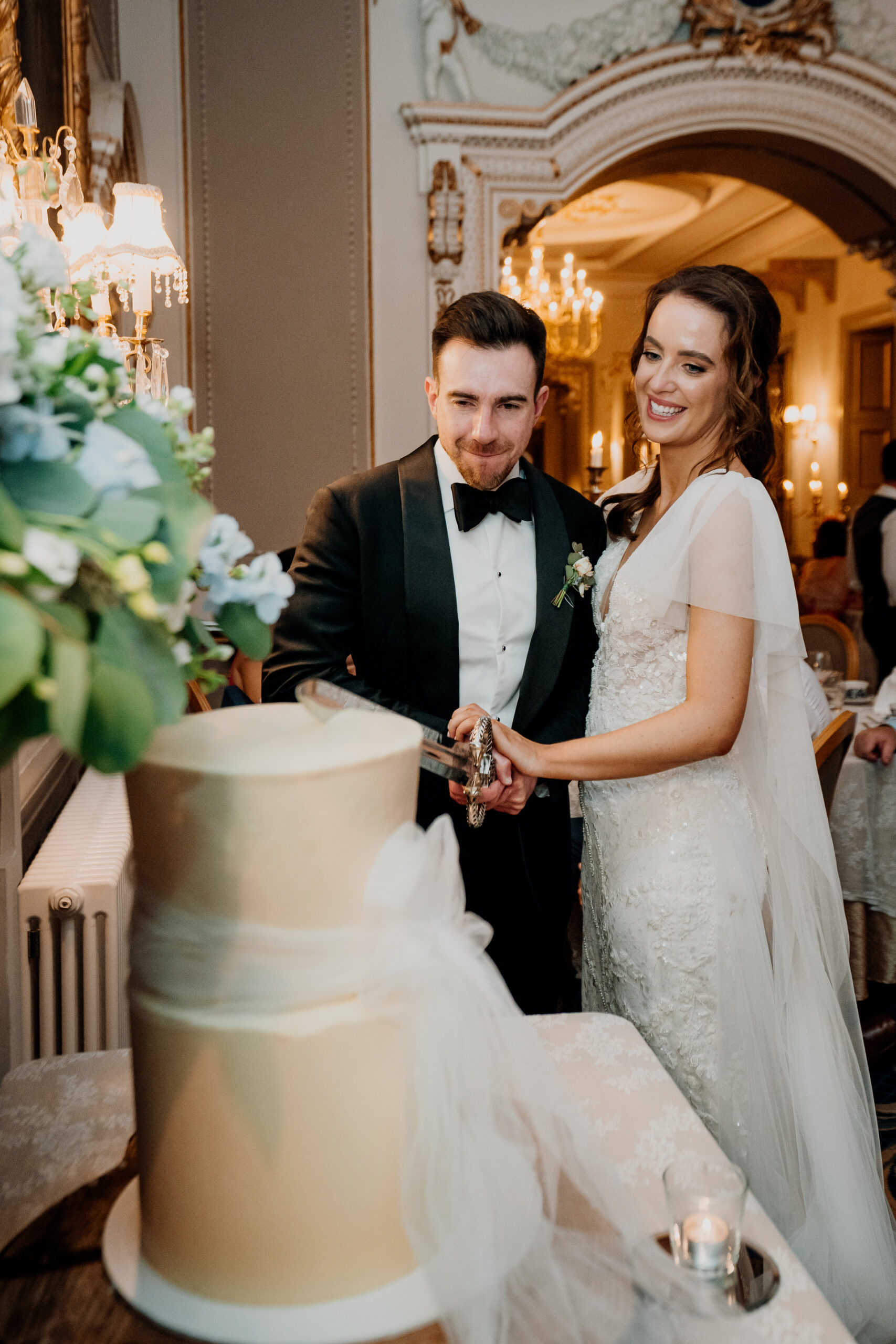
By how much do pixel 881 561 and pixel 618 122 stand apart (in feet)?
8.53

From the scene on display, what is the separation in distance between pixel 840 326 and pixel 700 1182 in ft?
35.2

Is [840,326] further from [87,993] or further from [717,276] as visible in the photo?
[87,993]

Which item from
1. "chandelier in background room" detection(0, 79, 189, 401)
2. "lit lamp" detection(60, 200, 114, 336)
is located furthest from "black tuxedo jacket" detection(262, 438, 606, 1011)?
"lit lamp" detection(60, 200, 114, 336)

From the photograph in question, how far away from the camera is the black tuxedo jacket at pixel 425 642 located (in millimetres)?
1836

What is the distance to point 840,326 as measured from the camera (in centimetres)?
1027

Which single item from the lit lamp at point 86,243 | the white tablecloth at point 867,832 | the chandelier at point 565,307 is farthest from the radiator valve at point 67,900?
the chandelier at point 565,307

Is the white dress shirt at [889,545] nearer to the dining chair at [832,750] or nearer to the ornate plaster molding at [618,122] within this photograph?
the ornate plaster molding at [618,122]

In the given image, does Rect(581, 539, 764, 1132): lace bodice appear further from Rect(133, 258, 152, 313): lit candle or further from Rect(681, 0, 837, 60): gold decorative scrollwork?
Rect(681, 0, 837, 60): gold decorative scrollwork

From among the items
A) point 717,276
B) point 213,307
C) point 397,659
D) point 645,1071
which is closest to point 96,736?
point 645,1071

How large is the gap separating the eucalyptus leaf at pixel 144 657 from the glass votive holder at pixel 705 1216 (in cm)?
58

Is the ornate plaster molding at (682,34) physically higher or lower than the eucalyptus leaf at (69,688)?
higher

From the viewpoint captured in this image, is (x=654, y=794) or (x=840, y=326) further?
(x=840, y=326)

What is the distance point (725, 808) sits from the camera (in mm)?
1819

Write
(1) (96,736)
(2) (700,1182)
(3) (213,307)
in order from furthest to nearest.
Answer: (3) (213,307), (2) (700,1182), (1) (96,736)
